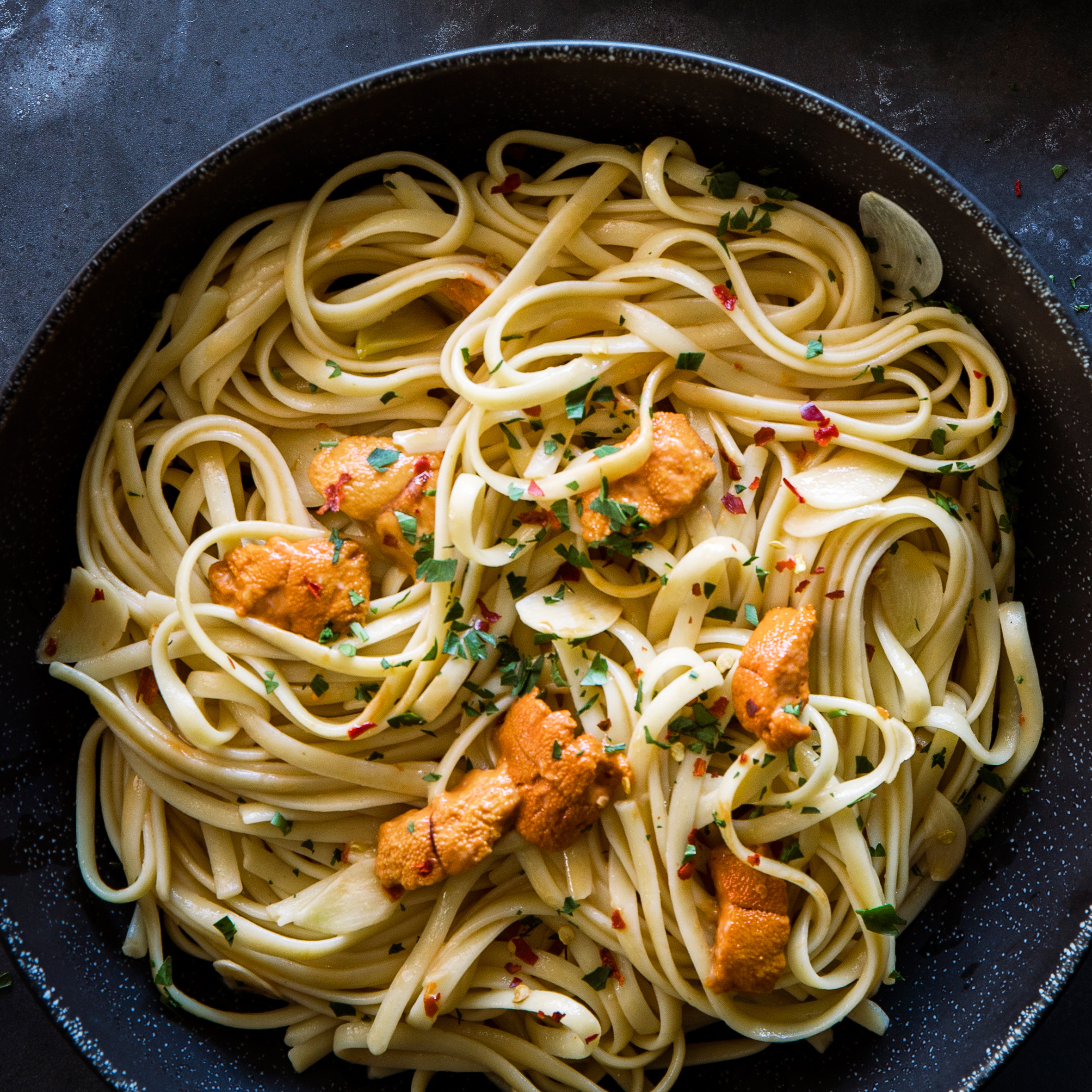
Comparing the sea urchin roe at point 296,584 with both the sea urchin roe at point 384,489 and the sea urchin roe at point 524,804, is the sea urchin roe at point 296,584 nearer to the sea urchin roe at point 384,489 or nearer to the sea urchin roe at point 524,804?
the sea urchin roe at point 384,489

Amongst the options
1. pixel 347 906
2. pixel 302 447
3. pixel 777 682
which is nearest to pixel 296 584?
pixel 302 447

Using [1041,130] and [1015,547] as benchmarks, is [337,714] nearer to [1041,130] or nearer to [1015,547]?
[1015,547]

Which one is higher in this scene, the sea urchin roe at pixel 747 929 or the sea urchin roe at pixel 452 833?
the sea urchin roe at pixel 747 929

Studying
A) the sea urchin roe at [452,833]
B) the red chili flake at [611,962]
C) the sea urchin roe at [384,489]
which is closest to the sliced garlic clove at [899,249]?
the sea urchin roe at [384,489]

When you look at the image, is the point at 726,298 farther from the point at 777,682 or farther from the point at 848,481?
the point at 777,682

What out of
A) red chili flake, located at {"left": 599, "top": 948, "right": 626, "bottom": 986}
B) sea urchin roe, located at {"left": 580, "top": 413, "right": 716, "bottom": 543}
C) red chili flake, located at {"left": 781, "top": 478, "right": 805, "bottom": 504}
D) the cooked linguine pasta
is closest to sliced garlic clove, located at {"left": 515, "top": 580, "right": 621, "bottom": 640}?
the cooked linguine pasta

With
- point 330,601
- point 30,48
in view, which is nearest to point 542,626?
point 330,601

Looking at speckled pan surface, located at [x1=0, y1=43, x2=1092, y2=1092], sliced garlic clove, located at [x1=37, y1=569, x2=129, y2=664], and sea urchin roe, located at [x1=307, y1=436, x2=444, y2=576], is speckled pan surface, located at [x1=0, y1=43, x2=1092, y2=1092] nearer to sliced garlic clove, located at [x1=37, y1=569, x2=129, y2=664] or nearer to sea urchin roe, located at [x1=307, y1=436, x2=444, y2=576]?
sliced garlic clove, located at [x1=37, y1=569, x2=129, y2=664]
